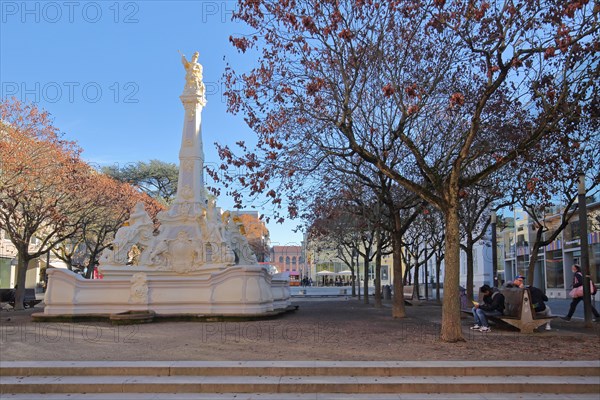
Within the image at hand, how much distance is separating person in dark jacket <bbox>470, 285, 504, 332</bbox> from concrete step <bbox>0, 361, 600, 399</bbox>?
482 centimetres

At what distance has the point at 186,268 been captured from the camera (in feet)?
64.4

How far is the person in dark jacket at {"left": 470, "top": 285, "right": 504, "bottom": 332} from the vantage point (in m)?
14.1

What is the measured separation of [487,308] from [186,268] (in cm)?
1006

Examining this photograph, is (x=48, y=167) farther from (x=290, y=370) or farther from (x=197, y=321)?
(x=290, y=370)

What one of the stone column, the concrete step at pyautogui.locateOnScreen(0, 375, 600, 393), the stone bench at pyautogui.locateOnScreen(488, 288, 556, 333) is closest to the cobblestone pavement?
the stone bench at pyautogui.locateOnScreen(488, 288, 556, 333)

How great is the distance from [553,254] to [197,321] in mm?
34037

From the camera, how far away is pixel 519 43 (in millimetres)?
12453

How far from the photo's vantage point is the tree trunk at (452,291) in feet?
38.9

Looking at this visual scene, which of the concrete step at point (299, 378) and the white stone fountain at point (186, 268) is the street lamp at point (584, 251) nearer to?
the concrete step at point (299, 378)

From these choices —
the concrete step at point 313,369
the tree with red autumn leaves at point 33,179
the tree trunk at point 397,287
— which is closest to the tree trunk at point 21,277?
the tree with red autumn leaves at point 33,179

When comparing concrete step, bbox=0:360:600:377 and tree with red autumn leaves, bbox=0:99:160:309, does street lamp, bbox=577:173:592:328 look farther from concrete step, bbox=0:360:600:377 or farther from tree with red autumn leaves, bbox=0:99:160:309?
tree with red autumn leaves, bbox=0:99:160:309

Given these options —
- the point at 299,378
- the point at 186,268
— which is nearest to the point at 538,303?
the point at 299,378

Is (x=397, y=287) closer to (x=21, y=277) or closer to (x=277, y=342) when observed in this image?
(x=277, y=342)

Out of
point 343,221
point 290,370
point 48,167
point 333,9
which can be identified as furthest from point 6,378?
point 343,221
